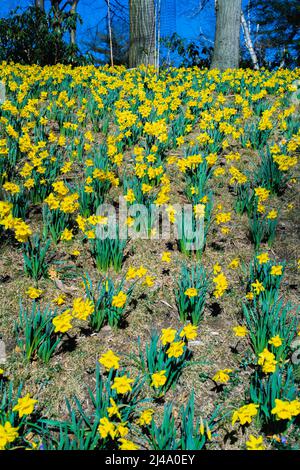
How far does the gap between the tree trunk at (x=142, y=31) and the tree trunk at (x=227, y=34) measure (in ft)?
4.67

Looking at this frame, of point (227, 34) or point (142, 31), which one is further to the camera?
point (227, 34)

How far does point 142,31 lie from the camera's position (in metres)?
7.62

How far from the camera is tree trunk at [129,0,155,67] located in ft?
24.7

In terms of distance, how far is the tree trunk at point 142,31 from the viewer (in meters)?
7.52

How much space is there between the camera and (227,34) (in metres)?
7.87

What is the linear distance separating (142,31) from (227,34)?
1752 mm

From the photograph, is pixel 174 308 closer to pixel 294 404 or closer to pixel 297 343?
pixel 297 343

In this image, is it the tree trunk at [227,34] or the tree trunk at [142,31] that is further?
the tree trunk at [227,34]

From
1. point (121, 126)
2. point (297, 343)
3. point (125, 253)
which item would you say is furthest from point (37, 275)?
point (121, 126)

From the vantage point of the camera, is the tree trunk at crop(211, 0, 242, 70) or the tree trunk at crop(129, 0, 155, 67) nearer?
the tree trunk at crop(129, 0, 155, 67)

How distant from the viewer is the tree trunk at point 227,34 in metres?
7.73

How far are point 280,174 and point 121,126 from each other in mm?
1751

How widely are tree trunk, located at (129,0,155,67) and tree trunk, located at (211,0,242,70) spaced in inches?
56.0

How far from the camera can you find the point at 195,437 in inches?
64.7
